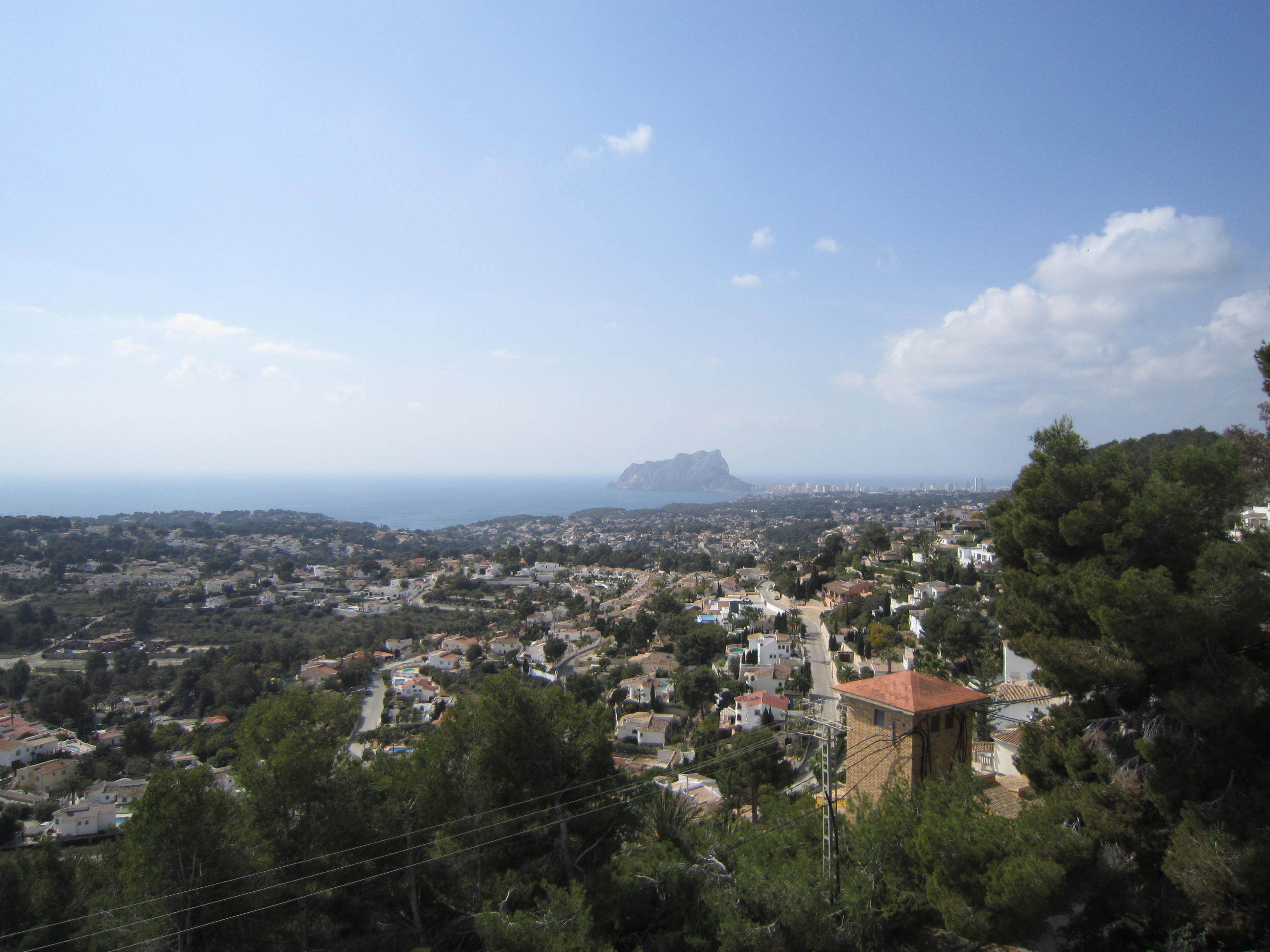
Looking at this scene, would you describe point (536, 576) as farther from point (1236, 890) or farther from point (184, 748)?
point (1236, 890)

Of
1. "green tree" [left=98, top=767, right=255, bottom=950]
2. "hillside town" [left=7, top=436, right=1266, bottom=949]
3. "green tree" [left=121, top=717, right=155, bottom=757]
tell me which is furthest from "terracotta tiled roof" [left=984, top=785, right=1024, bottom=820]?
"green tree" [left=121, top=717, right=155, bottom=757]

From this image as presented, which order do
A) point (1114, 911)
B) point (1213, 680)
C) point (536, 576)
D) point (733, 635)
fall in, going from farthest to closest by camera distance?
point (536, 576) → point (733, 635) → point (1114, 911) → point (1213, 680)

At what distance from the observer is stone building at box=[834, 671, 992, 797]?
5.78m

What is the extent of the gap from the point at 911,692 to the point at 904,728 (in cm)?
33

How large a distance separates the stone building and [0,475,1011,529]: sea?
94.1 m

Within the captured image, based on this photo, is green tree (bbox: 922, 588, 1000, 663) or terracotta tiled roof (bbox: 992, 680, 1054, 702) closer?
terracotta tiled roof (bbox: 992, 680, 1054, 702)

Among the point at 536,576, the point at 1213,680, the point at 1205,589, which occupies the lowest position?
the point at 536,576

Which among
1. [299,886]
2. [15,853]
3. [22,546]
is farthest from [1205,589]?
[22,546]

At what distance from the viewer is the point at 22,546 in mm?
50531

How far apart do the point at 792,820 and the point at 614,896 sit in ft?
6.23

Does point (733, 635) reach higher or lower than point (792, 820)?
lower

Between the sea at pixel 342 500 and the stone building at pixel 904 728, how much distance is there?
94.1 meters

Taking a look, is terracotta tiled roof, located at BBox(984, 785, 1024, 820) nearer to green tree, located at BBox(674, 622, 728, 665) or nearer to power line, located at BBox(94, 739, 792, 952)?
power line, located at BBox(94, 739, 792, 952)

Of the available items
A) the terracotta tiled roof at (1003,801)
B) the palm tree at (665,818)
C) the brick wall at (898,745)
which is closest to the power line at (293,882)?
the palm tree at (665,818)
